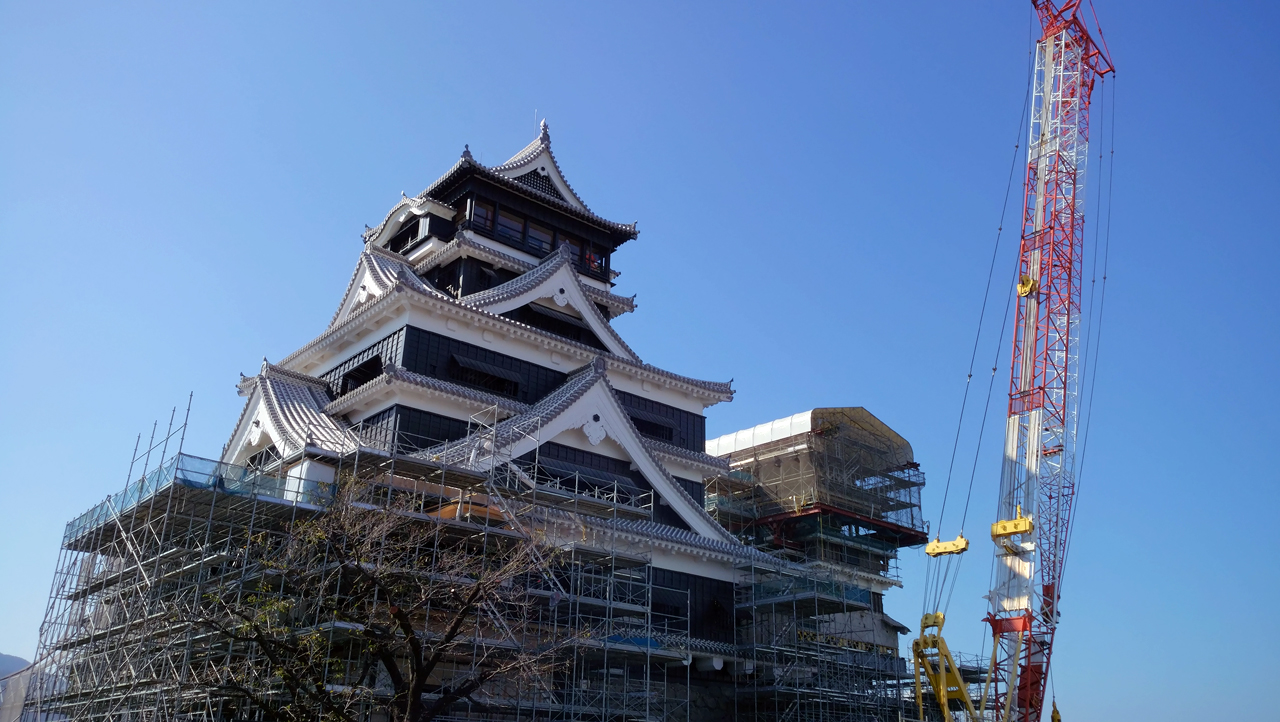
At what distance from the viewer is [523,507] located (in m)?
29.6

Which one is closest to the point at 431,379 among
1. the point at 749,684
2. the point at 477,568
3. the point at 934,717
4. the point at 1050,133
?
the point at 477,568

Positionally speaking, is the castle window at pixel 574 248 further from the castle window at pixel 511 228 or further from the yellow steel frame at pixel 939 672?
the yellow steel frame at pixel 939 672

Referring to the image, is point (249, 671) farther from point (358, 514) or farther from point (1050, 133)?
point (1050, 133)

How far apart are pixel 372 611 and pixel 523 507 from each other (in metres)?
7.58

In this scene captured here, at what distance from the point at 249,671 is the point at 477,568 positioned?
625 centimetres

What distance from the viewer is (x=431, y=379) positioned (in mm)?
34781

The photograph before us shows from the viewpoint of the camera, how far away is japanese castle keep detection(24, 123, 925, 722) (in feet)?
88.5

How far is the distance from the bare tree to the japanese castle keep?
252mm

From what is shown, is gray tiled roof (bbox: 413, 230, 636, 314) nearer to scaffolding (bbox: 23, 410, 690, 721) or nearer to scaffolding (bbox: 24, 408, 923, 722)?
Answer: scaffolding (bbox: 24, 408, 923, 722)

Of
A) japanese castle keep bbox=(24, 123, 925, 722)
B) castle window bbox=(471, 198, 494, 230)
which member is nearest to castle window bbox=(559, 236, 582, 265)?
japanese castle keep bbox=(24, 123, 925, 722)

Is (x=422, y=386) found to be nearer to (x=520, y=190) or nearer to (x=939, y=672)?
(x=520, y=190)

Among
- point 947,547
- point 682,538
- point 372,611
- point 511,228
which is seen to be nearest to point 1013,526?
point 947,547

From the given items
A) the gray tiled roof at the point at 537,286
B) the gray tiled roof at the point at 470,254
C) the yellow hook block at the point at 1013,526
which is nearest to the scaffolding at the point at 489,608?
the gray tiled roof at the point at 537,286

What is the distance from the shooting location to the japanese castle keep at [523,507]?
2697 cm
